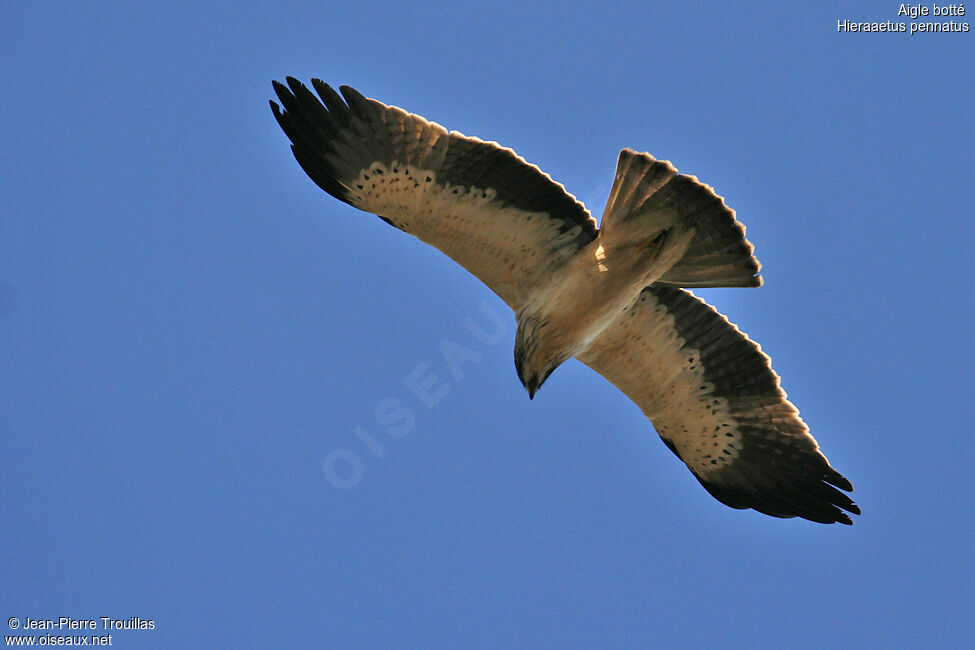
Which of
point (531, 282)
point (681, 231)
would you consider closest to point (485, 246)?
point (531, 282)

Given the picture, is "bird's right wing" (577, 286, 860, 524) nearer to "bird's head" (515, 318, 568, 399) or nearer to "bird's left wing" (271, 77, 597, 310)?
"bird's head" (515, 318, 568, 399)

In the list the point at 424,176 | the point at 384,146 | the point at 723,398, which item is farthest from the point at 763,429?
the point at 384,146

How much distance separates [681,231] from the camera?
739cm

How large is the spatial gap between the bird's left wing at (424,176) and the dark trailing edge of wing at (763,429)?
1.53 meters

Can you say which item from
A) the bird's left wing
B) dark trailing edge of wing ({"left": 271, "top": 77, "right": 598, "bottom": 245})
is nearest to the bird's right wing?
the bird's left wing

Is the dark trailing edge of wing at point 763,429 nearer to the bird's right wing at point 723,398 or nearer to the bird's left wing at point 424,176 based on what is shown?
the bird's right wing at point 723,398

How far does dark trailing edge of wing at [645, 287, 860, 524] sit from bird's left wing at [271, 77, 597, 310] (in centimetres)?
153

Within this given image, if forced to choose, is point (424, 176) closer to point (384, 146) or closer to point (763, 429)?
point (384, 146)

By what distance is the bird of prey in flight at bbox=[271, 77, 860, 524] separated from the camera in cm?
741

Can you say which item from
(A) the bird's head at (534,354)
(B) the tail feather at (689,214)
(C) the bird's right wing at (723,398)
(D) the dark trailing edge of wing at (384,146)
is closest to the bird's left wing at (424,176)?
(D) the dark trailing edge of wing at (384,146)

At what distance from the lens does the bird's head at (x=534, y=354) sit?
8.12 meters

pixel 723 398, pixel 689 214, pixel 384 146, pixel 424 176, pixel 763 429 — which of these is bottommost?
pixel 763 429

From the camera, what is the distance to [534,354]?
818 cm

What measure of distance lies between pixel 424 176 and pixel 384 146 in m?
0.37
